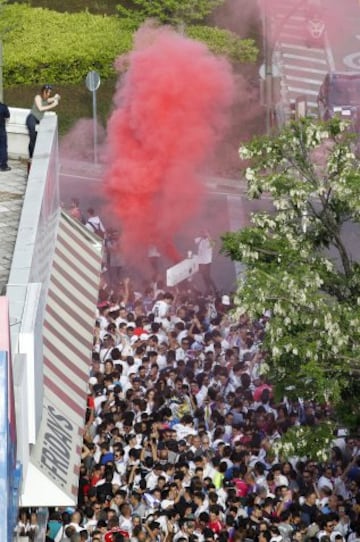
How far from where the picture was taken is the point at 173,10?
3734 cm

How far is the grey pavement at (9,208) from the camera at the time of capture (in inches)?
674

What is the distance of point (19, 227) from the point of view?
16.8 m

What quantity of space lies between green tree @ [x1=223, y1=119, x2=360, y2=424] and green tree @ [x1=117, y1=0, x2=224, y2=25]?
1880cm

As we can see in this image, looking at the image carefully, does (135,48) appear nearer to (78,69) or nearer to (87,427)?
(78,69)

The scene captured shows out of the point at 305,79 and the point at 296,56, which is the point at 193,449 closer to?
the point at 305,79

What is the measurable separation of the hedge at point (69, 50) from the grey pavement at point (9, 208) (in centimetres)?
1682

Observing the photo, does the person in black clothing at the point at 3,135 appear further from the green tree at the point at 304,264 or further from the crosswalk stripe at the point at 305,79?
the crosswalk stripe at the point at 305,79

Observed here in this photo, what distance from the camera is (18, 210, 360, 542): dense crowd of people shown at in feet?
57.0

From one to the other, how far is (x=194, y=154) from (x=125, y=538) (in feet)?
46.5

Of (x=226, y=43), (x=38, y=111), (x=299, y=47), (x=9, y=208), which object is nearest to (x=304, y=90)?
(x=226, y=43)

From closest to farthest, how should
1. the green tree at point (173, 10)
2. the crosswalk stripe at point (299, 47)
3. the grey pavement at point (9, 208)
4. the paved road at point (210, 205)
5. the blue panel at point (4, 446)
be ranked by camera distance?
the blue panel at point (4, 446)
the grey pavement at point (9, 208)
the paved road at point (210, 205)
the green tree at point (173, 10)
the crosswalk stripe at point (299, 47)

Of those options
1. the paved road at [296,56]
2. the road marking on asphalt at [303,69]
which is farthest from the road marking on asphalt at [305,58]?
the road marking on asphalt at [303,69]

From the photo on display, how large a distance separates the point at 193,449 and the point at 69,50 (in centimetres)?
1967

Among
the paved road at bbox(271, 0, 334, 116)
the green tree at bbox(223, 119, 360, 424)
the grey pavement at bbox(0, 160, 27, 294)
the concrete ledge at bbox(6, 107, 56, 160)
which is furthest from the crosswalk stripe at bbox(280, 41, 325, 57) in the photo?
the green tree at bbox(223, 119, 360, 424)
